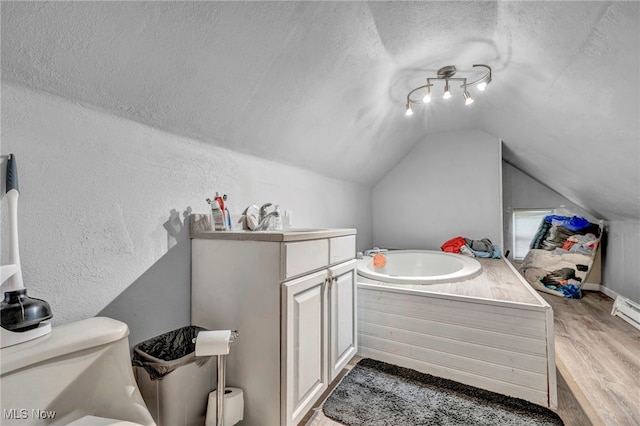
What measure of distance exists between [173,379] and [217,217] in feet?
2.46

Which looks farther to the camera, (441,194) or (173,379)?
(441,194)

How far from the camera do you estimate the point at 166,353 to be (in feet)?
4.05

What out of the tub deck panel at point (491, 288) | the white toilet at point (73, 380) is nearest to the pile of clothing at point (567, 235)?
the tub deck panel at point (491, 288)

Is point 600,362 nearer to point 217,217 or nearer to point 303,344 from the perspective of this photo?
point 303,344

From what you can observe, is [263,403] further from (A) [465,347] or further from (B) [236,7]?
(B) [236,7]

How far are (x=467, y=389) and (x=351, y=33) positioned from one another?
215 centimetres

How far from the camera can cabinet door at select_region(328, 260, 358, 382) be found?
1579 millimetres

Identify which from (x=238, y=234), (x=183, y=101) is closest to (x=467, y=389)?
(x=238, y=234)

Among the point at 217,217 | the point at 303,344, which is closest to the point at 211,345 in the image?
the point at 303,344

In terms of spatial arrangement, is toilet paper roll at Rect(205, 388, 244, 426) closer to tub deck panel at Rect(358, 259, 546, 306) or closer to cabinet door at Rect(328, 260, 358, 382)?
cabinet door at Rect(328, 260, 358, 382)

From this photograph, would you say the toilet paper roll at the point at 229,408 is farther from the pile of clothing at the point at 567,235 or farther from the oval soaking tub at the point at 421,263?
the pile of clothing at the point at 567,235

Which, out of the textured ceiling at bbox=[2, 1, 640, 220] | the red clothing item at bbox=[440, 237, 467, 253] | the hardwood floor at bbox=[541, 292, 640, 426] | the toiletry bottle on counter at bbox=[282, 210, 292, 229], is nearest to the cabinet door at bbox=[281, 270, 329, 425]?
the toiletry bottle on counter at bbox=[282, 210, 292, 229]

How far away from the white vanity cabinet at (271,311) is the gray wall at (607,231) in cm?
355

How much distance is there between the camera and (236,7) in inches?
44.2
